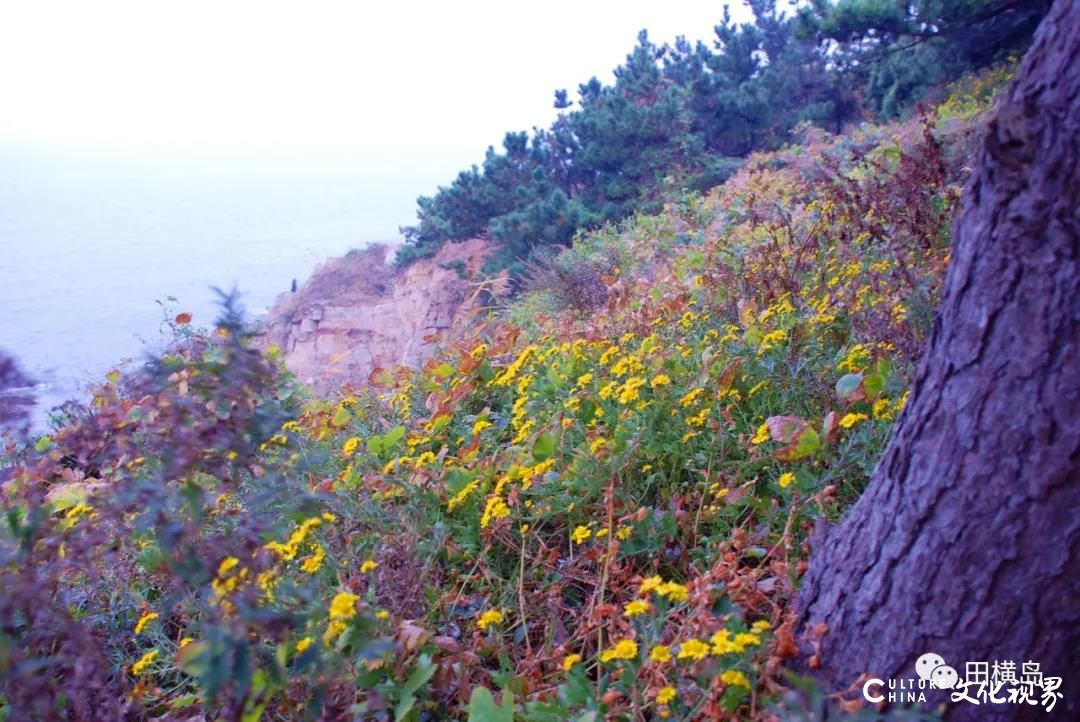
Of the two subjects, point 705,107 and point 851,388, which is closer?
point 851,388

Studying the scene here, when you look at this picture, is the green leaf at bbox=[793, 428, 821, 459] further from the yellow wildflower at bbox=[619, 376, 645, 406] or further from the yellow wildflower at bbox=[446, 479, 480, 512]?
the yellow wildflower at bbox=[446, 479, 480, 512]

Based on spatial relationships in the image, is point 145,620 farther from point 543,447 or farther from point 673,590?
point 673,590

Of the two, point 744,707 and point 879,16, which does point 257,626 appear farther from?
point 879,16

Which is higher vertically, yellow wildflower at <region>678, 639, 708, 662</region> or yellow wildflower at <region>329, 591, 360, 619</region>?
yellow wildflower at <region>329, 591, 360, 619</region>

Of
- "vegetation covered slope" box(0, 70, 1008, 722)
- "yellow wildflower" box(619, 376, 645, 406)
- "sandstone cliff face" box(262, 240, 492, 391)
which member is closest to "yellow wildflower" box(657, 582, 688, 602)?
"vegetation covered slope" box(0, 70, 1008, 722)

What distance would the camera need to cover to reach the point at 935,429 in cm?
166

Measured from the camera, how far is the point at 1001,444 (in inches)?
60.7

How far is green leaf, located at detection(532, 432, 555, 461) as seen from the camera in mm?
2799

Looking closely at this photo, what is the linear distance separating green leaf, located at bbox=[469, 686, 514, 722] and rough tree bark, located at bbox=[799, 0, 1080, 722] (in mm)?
710

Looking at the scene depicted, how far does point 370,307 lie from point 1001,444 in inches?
539

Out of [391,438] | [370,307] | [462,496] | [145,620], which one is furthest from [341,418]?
[370,307]

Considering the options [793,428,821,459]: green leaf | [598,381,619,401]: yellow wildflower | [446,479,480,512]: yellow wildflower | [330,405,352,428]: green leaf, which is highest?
[598,381,619,401]: yellow wildflower

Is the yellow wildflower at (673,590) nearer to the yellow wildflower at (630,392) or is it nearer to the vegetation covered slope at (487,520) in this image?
the vegetation covered slope at (487,520)

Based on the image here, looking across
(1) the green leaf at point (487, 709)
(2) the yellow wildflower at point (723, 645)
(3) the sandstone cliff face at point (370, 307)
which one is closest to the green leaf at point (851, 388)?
(2) the yellow wildflower at point (723, 645)
